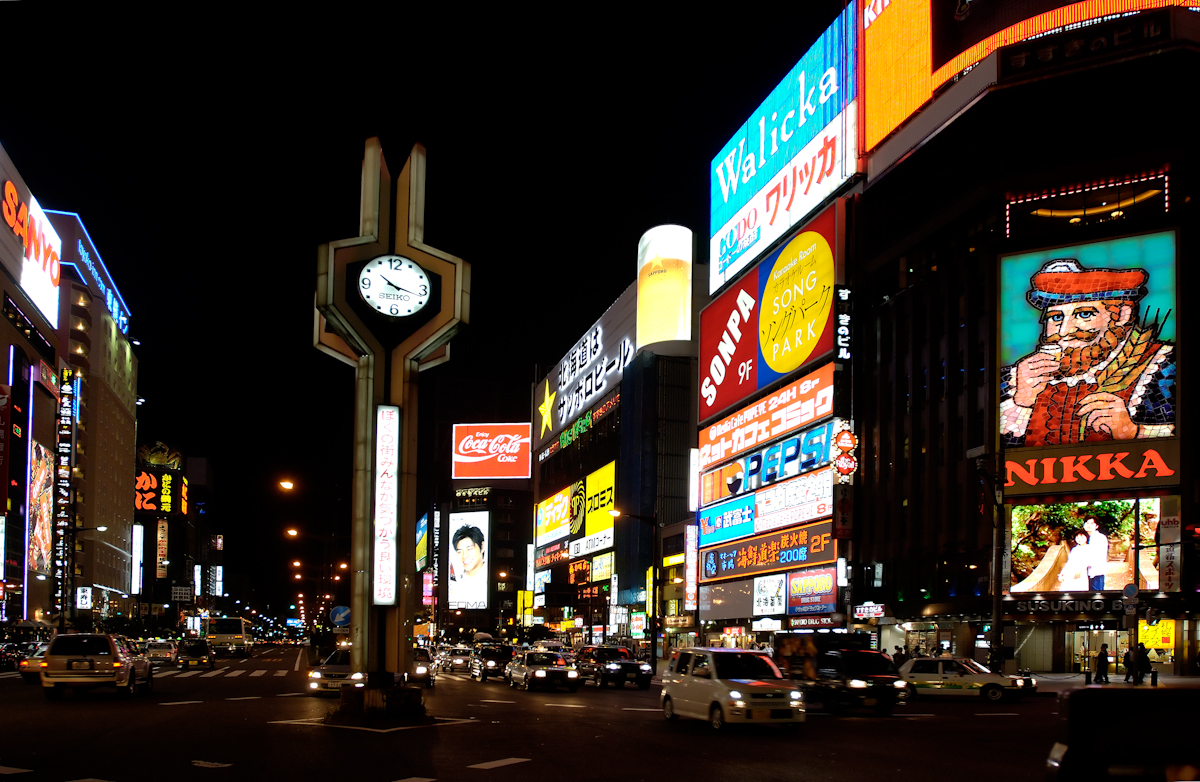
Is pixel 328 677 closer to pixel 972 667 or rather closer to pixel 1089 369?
pixel 972 667

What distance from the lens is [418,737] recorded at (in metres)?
18.9

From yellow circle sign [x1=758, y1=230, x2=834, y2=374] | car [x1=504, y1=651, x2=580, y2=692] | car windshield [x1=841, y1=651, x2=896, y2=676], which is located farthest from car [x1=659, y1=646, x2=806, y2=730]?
yellow circle sign [x1=758, y1=230, x2=834, y2=374]

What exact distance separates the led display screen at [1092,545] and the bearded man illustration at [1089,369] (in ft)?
10.9

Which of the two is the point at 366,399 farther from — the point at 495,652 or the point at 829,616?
the point at 829,616

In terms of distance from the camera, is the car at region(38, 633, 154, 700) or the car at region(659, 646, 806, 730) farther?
the car at region(38, 633, 154, 700)

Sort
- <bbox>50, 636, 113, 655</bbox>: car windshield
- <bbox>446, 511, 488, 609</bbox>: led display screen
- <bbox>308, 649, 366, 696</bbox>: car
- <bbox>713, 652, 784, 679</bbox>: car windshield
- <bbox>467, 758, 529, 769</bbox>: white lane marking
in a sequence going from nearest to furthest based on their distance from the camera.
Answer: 1. <bbox>467, 758, 529, 769</bbox>: white lane marking
2. <bbox>713, 652, 784, 679</bbox>: car windshield
3. <bbox>50, 636, 113, 655</bbox>: car windshield
4. <bbox>308, 649, 366, 696</bbox>: car
5. <bbox>446, 511, 488, 609</bbox>: led display screen

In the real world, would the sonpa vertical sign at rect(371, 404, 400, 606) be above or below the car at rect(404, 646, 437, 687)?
above

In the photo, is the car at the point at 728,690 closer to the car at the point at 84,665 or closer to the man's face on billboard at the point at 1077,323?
the car at the point at 84,665

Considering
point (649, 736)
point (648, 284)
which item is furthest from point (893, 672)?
point (648, 284)

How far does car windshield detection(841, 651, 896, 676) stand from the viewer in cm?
2844

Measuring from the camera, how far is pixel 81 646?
96.3 feet

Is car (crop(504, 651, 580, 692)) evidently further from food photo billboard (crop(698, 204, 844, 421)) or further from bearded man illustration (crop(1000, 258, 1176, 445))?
food photo billboard (crop(698, 204, 844, 421))

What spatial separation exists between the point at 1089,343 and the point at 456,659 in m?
34.8

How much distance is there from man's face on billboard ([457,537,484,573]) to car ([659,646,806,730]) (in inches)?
5571
